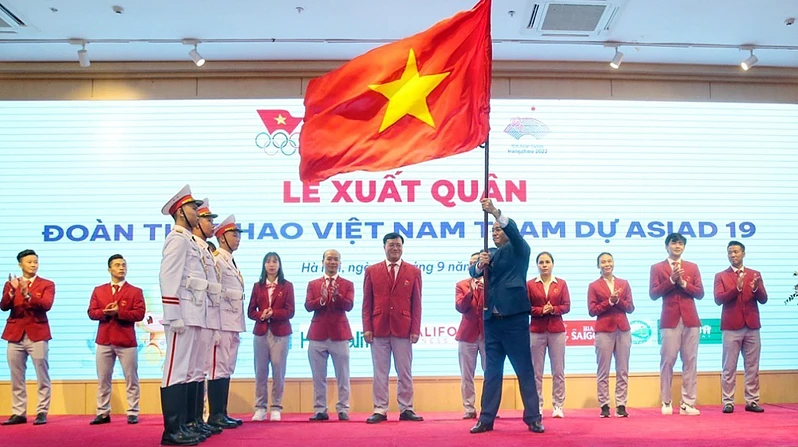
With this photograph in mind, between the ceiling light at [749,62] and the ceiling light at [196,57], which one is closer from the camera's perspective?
the ceiling light at [196,57]

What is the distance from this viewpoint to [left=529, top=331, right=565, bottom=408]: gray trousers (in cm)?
683

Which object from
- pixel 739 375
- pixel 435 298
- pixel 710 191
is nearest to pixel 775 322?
pixel 739 375

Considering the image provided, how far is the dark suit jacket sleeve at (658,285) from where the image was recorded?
688cm

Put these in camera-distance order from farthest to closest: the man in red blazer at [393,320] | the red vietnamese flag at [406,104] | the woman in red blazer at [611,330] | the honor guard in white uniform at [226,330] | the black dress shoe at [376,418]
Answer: the woman in red blazer at [611,330] < the man in red blazer at [393,320] < the black dress shoe at [376,418] < the honor guard in white uniform at [226,330] < the red vietnamese flag at [406,104]

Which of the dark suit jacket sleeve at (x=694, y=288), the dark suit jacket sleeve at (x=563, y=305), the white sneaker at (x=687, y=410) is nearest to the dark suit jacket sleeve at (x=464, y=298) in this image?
the dark suit jacket sleeve at (x=563, y=305)

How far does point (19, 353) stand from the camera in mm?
6930

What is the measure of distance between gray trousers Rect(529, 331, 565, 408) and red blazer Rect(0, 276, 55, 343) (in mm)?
4180

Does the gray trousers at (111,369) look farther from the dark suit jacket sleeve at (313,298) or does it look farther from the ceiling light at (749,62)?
the ceiling light at (749,62)

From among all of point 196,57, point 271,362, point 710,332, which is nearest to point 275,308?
point 271,362

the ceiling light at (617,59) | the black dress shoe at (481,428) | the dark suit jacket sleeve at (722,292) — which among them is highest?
the ceiling light at (617,59)

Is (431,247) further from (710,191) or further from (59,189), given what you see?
(59,189)

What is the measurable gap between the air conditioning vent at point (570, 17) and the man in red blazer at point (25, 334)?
486 centimetres

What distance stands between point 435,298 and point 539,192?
59.3 inches

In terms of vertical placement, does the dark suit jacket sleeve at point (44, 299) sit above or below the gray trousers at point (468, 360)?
above
